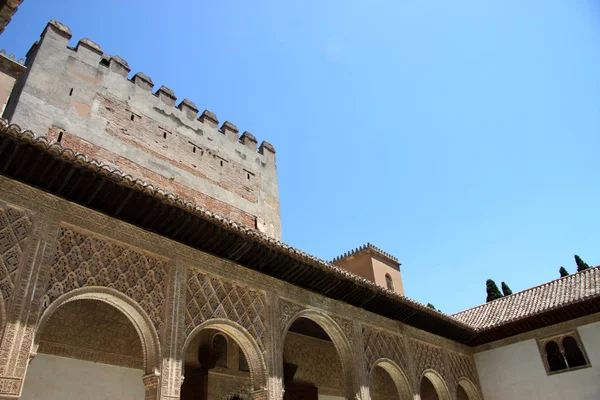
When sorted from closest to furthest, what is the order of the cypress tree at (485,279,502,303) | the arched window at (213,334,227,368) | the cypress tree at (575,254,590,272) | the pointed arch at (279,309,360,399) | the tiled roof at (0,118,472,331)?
the tiled roof at (0,118,472,331) < the pointed arch at (279,309,360,399) < the arched window at (213,334,227,368) < the cypress tree at (575,254,590,272) < the cypress tree at (485,279,502,303)

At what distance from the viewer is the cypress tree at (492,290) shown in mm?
20350

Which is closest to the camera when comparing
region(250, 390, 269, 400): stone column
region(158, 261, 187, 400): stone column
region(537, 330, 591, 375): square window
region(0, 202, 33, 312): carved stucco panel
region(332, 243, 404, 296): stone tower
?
region(0, 202, 33, 312): carved stucco panel

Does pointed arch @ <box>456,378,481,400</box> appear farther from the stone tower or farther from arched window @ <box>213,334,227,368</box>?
arched window @ <box>213,334,227,368</box>

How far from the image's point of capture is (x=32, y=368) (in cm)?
647

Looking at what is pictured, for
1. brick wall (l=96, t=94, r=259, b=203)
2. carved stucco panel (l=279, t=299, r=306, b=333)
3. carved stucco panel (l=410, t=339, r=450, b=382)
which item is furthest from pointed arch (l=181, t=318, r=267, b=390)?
brick wall (l=96, t=94, r=259, b=203)

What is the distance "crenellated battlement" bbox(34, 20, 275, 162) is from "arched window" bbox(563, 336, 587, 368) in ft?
29.9

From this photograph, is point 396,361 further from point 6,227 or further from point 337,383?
point 6,227

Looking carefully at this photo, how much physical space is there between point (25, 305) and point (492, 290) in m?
19.3

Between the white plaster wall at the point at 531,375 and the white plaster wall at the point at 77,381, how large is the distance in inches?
330

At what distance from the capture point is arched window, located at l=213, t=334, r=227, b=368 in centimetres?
855

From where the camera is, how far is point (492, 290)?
20562 mm

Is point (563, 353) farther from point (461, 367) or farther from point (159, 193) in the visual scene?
point (159, 193)

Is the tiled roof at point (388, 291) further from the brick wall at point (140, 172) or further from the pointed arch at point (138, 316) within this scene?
the brick wall at point (140, 172)

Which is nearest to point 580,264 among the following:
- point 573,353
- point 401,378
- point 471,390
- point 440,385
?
point 573,353
